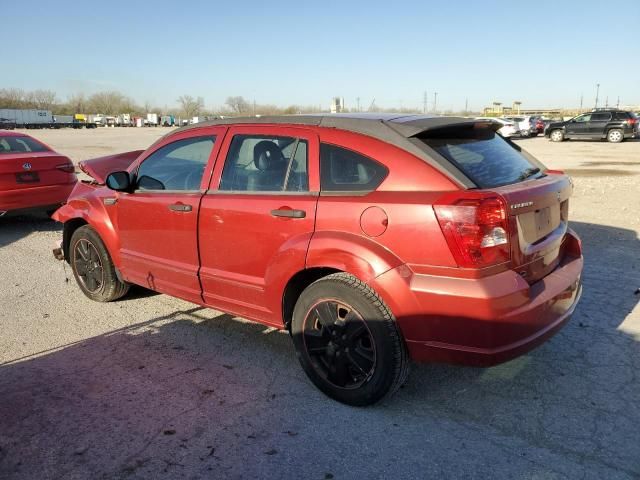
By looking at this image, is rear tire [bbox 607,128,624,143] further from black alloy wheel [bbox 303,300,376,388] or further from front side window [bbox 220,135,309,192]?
black alloy wheel [bbox 303,300,376,388]

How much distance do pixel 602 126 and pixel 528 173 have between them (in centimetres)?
3057

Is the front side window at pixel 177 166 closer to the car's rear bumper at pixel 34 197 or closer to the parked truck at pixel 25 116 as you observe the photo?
the car's rear bumper at pixel 34 197

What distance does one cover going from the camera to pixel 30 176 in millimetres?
8055

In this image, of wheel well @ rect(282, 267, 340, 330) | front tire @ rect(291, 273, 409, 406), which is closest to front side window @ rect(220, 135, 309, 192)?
wheel well @ rect(282, 267, 340, 330)

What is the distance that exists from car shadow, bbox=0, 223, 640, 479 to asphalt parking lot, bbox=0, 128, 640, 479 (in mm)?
10

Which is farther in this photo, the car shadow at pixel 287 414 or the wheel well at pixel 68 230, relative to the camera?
the wheel well at pixel 68 230

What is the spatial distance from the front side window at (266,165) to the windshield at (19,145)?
6192mm

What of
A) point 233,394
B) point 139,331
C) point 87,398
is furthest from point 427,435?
point 139,331

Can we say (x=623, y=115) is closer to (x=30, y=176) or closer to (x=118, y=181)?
(x=30, y=176)

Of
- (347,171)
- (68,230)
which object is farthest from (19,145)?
(347,171)

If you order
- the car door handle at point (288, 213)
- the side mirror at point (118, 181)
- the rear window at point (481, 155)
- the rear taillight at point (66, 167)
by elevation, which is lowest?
the rear taillight at point (66, 167)

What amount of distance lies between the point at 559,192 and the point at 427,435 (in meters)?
1.73

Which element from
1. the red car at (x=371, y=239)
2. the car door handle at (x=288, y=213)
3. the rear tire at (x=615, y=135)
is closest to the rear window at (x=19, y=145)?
the red car at (x=371, y=239)

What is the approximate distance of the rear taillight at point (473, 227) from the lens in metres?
2.69
